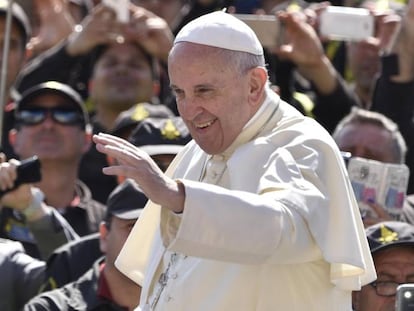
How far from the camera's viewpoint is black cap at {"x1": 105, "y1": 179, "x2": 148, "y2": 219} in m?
6.66

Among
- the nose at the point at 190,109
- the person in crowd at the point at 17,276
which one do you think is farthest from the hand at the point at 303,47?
the nose at the point at 190,109

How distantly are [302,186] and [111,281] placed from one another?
222 centimetres

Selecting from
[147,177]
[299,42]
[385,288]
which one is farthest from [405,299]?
[299,42]

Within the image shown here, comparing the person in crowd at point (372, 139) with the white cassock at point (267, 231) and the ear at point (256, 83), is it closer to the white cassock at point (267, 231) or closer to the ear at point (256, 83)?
the white cassock at point (267, 231)

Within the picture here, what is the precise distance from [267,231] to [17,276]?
260 centimetres

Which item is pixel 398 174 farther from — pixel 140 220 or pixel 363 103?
pixel 363 103

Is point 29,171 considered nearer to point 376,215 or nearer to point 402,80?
point 376,215

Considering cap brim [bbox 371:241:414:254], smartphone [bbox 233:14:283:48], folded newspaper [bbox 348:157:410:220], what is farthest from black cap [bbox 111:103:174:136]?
cap brim [bbox 371:241:414:254]

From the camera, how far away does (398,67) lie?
8.18 m

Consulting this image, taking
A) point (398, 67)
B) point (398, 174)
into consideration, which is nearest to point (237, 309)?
point (398, 174)

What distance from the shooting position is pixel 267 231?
435 cm

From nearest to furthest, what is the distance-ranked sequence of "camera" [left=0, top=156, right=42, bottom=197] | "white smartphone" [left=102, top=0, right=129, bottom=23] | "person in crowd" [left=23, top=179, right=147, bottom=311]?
"person in crowd" [left=23, top=179, right=147, bottom=311] < "camera" [left=0, top=156, right=42, bottom=197] < "white smartphone" [left=102, top=0, right=129, bottom=23]

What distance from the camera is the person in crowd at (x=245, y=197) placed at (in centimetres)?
434

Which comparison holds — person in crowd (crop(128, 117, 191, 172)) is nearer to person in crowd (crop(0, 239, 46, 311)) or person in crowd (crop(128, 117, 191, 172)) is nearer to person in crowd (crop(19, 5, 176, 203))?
person in crowd (crop(0, 239, 46, 311))
